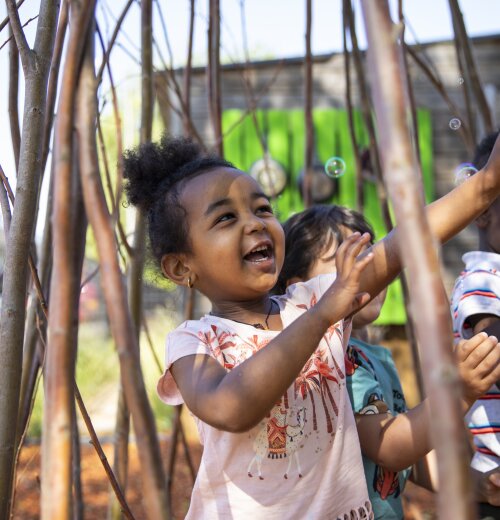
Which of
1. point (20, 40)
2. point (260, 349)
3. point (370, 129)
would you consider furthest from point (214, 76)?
point (260, 349)

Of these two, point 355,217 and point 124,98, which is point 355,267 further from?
point 124,98

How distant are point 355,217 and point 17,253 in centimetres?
98

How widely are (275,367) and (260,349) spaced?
0.12 m

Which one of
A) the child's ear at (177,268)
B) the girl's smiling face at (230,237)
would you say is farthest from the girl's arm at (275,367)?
the child's ear at (177,268)

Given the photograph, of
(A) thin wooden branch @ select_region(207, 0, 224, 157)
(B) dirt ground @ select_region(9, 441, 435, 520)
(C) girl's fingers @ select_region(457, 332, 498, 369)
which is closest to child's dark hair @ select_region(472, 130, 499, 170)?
(A) thin wooden branch @ select_region(207, 0, 224, 157)

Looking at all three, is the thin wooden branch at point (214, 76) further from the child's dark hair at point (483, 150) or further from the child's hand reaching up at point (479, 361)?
the child's hand reaching up at point (479, 361)

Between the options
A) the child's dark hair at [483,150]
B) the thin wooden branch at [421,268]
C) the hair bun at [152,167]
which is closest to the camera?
the thin wooden branch at [421,268]

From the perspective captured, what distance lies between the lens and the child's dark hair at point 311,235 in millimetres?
1746

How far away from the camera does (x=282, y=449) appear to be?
1.19 metres

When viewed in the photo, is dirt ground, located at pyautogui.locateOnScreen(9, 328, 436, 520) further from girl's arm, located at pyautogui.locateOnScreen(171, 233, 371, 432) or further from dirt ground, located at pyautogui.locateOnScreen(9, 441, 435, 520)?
girl's arm, located at pyautogui.locateOnScreen(171, 233, 371, 432)

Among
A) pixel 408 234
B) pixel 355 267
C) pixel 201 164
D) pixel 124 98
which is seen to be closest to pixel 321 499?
pixel 355 267

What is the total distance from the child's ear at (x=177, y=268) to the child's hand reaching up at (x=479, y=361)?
1.79ft

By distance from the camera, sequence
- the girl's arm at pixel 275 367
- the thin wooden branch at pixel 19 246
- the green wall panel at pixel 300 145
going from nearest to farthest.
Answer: the girl's arm at pixel 275 367 < the thin wooden branch at pixel 19 246 < the green wall panel at pixel 300 145

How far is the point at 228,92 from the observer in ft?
21.4
